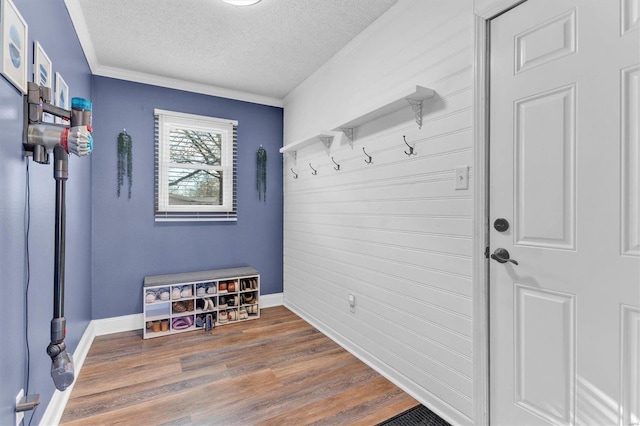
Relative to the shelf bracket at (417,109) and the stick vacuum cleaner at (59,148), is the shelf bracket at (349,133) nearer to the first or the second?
the shelf bracket at (417,109)

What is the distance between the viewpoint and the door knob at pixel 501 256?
61.0 inches

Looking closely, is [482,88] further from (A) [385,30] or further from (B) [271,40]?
(B) [271,40]

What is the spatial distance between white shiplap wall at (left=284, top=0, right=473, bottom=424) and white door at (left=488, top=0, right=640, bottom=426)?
0.18 m

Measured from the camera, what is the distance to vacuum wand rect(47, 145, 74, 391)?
1.29 m

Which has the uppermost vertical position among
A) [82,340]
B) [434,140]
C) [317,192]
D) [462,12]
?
[462,12]

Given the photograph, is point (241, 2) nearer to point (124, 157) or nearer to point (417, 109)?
point (417, 109)

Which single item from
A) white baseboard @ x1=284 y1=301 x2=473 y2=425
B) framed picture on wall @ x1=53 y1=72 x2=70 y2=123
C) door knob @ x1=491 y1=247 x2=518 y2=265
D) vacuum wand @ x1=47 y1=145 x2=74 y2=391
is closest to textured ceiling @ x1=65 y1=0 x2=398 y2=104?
framed picture on wall @ x1=53 y1=72 x2=70 y2=123

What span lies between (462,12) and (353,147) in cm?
120

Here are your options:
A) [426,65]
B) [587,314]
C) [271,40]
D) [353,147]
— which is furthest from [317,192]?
[587,314]

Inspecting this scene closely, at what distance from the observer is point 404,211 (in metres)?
2.12

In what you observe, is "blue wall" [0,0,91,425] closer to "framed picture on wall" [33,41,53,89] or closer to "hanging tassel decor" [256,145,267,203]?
"framed picture on wall" [33,41,53,89]

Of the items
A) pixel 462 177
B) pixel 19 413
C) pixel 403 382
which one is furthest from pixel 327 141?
pixel 19 413

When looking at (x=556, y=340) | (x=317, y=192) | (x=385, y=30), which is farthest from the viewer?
(x=317, y=192)

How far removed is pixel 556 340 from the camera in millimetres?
1373
